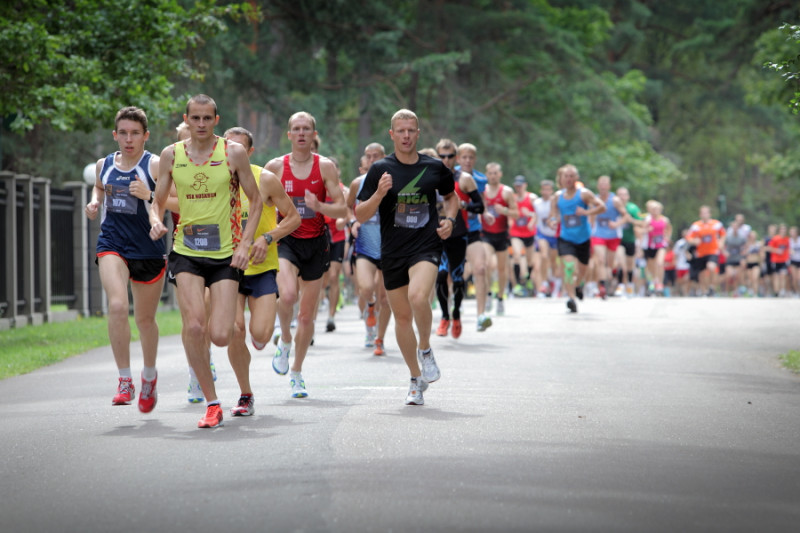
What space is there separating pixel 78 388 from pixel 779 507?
6876mm

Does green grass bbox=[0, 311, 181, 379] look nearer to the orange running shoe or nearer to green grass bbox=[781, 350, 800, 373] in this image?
the orange running shoe

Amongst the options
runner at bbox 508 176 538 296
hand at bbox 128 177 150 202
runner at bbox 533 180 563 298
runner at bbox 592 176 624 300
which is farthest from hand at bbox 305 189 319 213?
runner at bbox 533 180 563 298

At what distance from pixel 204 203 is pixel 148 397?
58.5 inches

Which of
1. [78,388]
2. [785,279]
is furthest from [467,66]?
[78,388]

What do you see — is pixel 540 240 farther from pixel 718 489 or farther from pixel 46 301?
pixel 718 489

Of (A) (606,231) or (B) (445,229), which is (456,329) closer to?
(B) (445,229)

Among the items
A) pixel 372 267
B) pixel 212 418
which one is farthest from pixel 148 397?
pixel 372 267

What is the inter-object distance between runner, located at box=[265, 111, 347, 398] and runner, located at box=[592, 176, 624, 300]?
1580cm

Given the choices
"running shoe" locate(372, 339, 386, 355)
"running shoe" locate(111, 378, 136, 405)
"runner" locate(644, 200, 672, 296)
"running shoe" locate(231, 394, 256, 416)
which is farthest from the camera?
"runner" locate(644, 200, 672, 296)

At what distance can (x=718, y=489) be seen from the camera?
6.78 meters

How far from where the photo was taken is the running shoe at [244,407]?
9.32 m

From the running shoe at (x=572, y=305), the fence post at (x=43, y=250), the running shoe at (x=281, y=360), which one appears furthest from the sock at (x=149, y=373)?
the running shoe at (x=572, y=305)

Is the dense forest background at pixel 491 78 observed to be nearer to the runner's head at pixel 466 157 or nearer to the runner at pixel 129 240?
the runner's head at pixel 466 157

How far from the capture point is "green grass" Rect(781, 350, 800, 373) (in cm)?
1350
